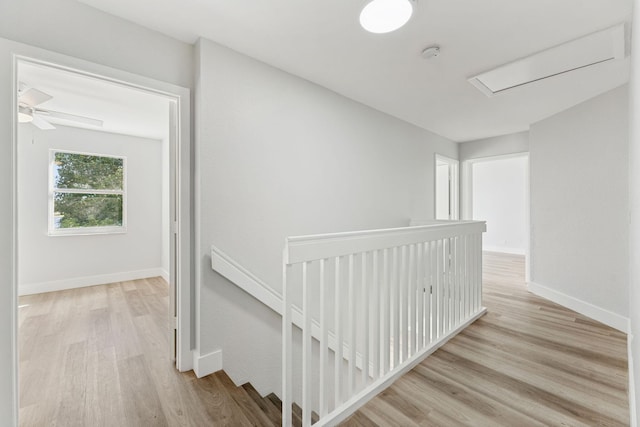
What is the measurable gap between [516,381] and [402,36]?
2.45 meters

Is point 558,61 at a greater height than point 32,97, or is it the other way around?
point 558,61

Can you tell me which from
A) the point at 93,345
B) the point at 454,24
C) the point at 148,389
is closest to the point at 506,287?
the point at 454,24

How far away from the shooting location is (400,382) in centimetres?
189

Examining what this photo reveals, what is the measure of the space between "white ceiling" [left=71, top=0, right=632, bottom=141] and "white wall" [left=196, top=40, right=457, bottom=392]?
0.23 metres

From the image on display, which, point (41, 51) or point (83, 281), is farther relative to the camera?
point (83, 281)

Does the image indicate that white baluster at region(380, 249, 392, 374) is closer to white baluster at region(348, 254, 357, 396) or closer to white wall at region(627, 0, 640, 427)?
white baluster at region(348, 254, 357, 396)

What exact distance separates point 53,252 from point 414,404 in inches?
196

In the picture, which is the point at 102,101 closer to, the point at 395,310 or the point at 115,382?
the point at 115,382

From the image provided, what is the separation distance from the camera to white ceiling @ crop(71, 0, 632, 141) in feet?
5.50

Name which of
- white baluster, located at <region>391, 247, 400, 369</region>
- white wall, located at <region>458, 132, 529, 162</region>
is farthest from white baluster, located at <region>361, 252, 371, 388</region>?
white wall, located at <region>458, 132, 529, 162</region>

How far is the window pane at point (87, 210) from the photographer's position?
13.5ft

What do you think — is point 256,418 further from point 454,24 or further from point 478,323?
point 454,24

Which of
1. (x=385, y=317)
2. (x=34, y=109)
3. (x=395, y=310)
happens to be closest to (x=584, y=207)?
(x=395, y=310)

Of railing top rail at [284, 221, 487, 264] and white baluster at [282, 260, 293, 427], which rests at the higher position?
railing top rail at [284, 221, 487, 264]
